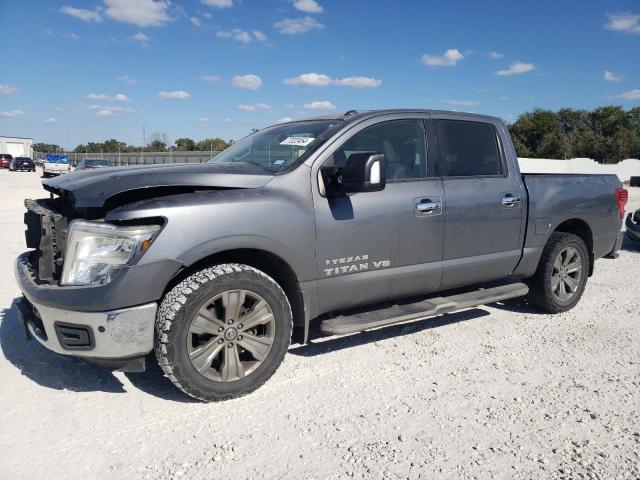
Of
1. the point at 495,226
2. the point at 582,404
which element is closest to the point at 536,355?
the point at 582,404

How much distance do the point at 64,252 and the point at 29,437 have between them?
3.40ft

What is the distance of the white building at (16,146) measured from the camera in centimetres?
8694

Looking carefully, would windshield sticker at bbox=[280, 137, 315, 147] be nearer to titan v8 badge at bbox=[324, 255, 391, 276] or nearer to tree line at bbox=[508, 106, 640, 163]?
titan v8 badge at bbox=[324, 255, 391, 276]

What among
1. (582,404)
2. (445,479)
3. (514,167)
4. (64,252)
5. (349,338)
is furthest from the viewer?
(514,167)

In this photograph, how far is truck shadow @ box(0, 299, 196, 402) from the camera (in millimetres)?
3332

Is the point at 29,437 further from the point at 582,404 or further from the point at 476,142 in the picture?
the point at 476,142

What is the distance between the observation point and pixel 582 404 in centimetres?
318

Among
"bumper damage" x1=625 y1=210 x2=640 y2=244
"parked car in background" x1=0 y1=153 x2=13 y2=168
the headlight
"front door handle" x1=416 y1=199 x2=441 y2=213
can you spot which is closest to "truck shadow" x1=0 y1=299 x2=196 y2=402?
the headlight

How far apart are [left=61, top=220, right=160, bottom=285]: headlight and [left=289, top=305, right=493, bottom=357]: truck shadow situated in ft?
5.49

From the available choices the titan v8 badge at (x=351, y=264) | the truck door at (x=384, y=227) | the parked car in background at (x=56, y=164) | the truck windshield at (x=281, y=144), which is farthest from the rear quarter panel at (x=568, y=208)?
the parked car in background at (x=56, y=164)

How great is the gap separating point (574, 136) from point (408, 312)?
2616 inches

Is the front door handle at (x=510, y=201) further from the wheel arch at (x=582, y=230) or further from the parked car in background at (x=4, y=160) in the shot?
the parked car in background at (x=4, y=160)

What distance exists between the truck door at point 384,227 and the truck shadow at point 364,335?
560 millimetres

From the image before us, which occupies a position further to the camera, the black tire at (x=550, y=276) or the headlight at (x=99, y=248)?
the black tire at (x=550, y=276)
